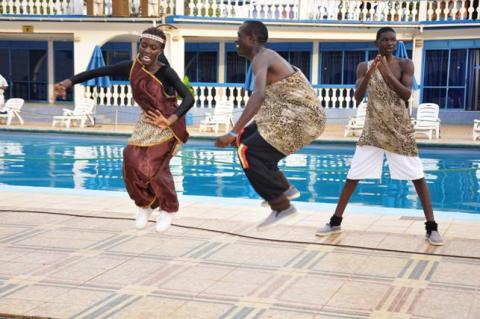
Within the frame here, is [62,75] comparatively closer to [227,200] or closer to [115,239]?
[227,200]

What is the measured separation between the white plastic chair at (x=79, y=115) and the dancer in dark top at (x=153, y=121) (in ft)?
50.3

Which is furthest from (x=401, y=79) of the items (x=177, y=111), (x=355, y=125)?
(x=355, y=125)

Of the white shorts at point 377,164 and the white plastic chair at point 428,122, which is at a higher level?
the white shorts at point 377,164

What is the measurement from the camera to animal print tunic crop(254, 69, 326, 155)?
18.6 feet

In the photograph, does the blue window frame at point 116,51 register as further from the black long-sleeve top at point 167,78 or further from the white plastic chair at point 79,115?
the black long-sleeve top at point 167,78

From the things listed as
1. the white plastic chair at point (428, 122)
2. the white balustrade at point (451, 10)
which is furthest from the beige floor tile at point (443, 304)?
the white balustrade at point (451, 10)

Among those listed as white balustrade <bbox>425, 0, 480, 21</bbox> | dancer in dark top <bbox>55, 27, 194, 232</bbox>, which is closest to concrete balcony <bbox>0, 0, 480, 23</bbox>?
white balustrade <bbox>425, 0, 480, 21</bbox>

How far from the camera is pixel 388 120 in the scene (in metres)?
6.48

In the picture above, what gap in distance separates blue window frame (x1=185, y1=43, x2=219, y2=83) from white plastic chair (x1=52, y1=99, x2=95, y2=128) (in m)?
6.14

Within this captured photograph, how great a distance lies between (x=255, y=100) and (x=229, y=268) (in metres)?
1.30

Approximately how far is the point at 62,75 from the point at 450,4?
48.2 ft

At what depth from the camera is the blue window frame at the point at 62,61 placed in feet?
91.0

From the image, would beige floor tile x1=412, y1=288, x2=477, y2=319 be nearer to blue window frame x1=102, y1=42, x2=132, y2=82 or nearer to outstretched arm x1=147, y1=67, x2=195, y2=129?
outstretched arm x1=147, y1=67, x2=195, y2=129

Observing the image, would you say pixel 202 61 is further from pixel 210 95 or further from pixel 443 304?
pixel 443 304
